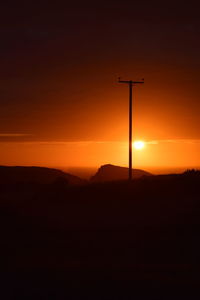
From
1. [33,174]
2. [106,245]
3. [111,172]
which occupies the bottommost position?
[106,245]

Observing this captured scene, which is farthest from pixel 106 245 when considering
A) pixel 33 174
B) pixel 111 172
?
pixel 111 172

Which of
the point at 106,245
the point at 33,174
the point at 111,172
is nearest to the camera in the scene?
the point at 106,245

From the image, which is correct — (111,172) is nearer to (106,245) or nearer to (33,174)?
(33,174)

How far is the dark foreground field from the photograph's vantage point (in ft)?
40.2

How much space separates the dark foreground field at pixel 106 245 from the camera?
12.2 m

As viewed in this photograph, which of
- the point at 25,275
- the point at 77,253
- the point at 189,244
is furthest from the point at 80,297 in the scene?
the point at 189,244

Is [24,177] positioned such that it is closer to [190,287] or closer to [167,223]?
[167,223]

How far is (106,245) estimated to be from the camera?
60.3 feet

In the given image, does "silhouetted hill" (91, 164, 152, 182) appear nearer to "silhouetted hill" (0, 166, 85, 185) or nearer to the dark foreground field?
"silhouetted hill" (0, 166, 85, 185)

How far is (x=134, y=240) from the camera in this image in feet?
63.2

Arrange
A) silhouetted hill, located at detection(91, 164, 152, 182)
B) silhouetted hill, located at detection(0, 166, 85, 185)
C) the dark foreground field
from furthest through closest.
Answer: silhouetted hill, located at detection(91, 164, 152, 182)
silhouetted hill, located at detection(0, 166, 85, 185)
the dark foreground field

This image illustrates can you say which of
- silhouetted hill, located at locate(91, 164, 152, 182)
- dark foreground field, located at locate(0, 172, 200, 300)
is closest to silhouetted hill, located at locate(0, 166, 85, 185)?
silhouetted hill, located at locate(91, 164, 152, 182)

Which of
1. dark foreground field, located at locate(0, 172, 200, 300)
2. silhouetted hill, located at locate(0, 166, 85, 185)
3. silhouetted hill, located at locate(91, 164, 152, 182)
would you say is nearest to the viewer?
dark foreground field, located at locate(0, 172, 200, 300)

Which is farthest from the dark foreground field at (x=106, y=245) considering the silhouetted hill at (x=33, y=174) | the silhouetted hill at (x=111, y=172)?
the silhouetted hill at (x=111, y=172)
